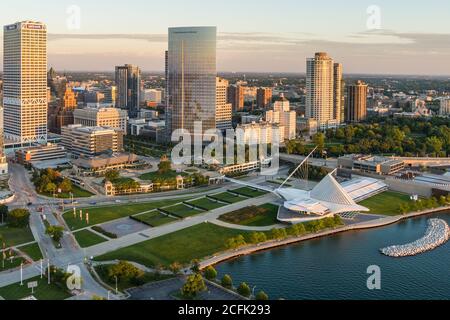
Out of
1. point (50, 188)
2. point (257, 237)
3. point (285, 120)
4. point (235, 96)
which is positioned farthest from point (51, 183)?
point (235, 96)

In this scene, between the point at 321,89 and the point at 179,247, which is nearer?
the point at 179,247

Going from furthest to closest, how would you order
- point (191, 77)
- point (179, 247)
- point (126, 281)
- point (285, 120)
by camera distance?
point (285, 120) → point (191, 77) → point (179, 247) → point (126, 281)

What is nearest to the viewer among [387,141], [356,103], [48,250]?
[48,250]

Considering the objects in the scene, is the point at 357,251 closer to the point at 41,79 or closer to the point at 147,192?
the point at 147,192

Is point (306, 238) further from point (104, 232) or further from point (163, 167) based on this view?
point (163, 167)

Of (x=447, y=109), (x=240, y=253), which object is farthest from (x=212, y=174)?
(x=447, y=109)

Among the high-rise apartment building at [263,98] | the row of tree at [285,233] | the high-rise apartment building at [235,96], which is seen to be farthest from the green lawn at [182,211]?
the high-rise apartment building at [263,98]

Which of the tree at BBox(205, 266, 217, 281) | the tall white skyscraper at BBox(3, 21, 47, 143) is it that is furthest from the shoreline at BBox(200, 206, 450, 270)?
the tall white skyscraper at BBox(3, 21, 47, 143)
